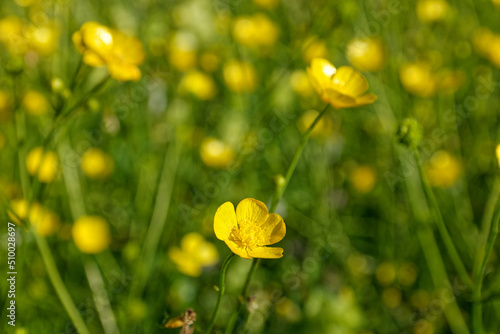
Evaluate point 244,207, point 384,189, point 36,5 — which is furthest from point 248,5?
point 244,207

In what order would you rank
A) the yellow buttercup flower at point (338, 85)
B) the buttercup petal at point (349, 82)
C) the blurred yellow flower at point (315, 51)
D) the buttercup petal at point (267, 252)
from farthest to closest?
1. the blurred yellow flower at point (315, 51)
2. the buttercup petal at point (349, 82)
3. the yellow buttercup flower at point (338, 85)
4. the buttercup petal at point (267, 252)

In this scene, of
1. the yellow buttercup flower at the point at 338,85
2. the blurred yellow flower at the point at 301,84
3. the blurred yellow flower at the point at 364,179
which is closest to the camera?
the yellow buttercup flower at the point at 338,85

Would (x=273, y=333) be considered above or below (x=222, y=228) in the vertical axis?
below

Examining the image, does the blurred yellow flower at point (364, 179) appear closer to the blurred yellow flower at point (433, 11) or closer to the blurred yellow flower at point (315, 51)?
the blurred yellow flower at point (315, 51)

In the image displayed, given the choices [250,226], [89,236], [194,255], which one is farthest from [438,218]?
[89,236]

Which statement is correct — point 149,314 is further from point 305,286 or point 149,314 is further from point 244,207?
point 244,207

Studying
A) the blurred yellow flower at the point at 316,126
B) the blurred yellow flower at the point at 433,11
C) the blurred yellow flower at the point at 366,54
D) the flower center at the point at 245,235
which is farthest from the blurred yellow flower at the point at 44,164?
the blurred yellow flower at the point at 433,11
